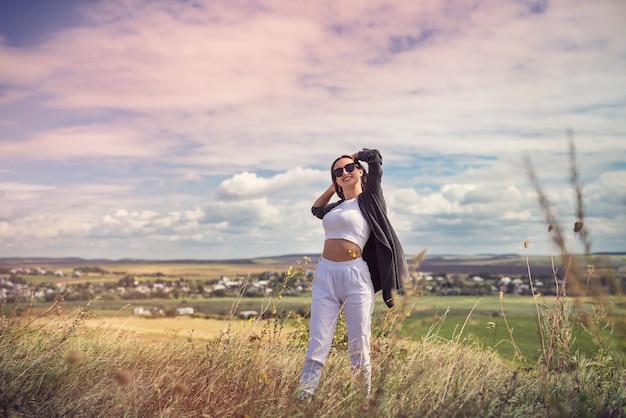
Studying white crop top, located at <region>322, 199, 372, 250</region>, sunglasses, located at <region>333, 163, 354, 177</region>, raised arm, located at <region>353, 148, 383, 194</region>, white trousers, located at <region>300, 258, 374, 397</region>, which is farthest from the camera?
sunglasses, located at <region>333, 163, 354, 177</region>

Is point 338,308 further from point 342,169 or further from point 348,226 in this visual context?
point 342,169

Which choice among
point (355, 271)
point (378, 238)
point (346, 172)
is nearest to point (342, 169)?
point (346, 172)

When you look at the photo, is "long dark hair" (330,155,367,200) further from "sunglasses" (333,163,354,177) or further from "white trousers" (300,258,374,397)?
"white trousers" (300,258,374,397)

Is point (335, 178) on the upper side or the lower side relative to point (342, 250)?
upper

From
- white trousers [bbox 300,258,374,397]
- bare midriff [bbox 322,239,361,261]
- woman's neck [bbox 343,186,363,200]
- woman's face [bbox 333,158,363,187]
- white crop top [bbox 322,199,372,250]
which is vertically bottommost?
white trousers [bbox 300,258,374,397]

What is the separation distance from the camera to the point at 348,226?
18.2ft

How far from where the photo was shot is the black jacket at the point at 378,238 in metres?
5.63

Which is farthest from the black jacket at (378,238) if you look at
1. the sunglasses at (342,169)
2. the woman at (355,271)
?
the sunglasses at (342,169)

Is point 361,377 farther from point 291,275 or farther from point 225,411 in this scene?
point 291,275

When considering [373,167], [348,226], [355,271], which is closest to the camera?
[355,271]

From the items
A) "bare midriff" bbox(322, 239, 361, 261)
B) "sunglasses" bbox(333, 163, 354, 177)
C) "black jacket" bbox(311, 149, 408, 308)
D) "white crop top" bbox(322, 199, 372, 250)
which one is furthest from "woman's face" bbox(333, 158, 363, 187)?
"bare midriff" bbox(322, 239, 361, 261)

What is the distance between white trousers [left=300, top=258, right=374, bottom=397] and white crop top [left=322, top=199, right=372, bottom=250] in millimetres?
220

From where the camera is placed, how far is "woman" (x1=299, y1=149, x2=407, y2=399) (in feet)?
17.8

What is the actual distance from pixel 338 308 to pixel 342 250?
56 cm
